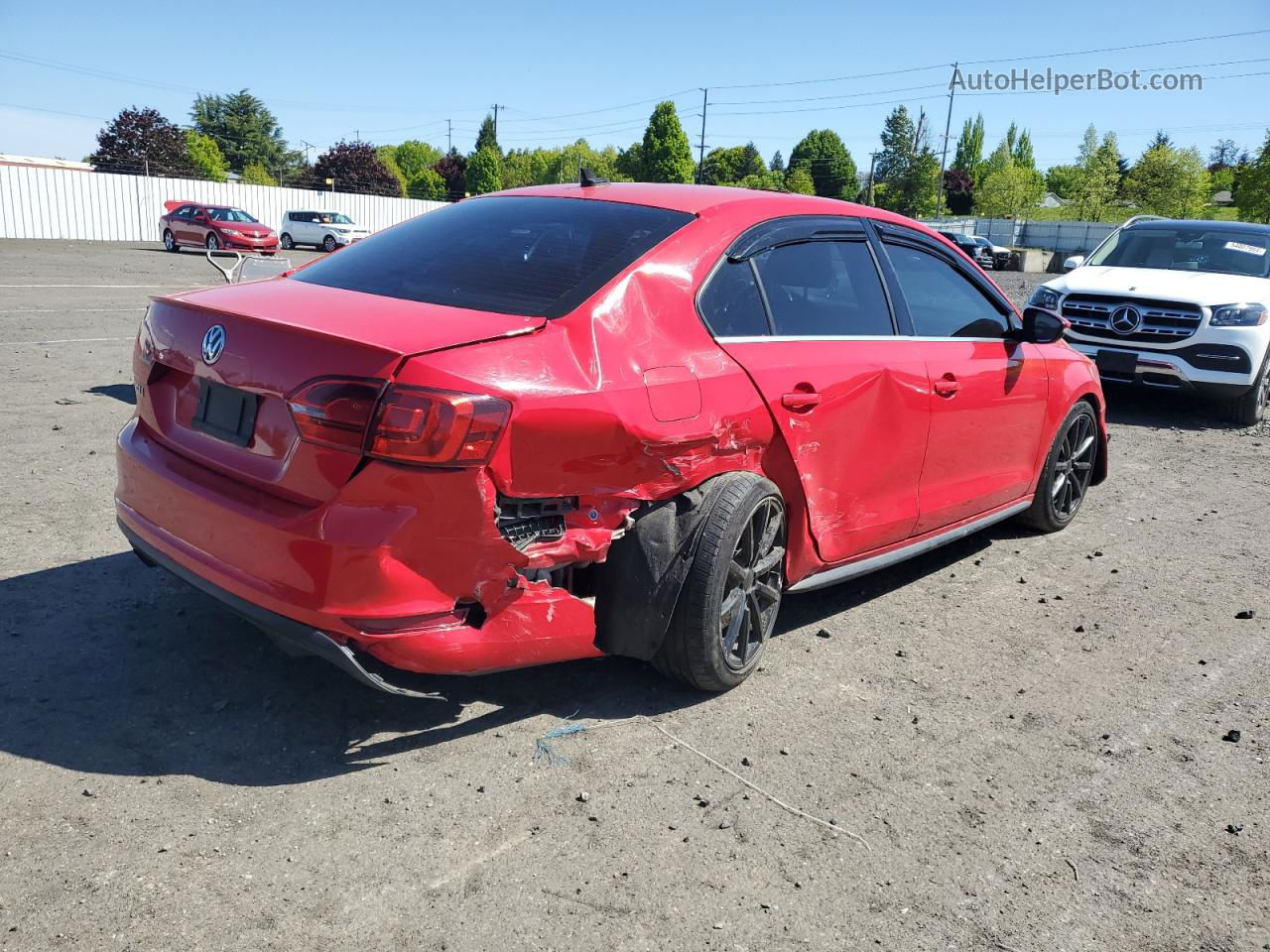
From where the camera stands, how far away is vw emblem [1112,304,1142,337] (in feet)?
30.7

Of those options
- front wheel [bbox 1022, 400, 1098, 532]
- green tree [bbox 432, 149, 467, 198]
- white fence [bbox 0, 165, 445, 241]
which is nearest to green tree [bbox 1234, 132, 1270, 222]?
white fence [bbox 0, 165, 445, 241]

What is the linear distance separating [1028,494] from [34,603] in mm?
4742

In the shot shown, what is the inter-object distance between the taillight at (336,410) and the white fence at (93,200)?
40.8 metres

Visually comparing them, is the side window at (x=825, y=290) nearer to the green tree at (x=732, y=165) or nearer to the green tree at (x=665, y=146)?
the green tree at (x=665, y=146)

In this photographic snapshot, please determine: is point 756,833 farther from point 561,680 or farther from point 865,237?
point 865,237

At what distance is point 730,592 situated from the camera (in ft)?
11.4

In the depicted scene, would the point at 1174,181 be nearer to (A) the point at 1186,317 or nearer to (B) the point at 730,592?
(A) the point at 1186,317

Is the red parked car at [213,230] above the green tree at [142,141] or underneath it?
underneath

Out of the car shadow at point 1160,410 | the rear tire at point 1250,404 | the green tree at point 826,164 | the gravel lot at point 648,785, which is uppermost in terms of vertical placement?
the green tree at point 826,164

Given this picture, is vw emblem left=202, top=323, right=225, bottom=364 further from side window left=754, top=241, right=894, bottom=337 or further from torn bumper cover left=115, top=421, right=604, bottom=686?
side window left=754, top=241, right=894, bottom=337

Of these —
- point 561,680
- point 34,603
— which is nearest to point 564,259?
point 561,680

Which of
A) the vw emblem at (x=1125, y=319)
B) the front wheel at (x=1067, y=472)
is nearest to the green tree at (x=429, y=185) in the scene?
the vw emblem at (x=1125, y=319)

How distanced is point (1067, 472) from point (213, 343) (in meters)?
4.65

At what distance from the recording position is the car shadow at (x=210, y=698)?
9.78 ft
